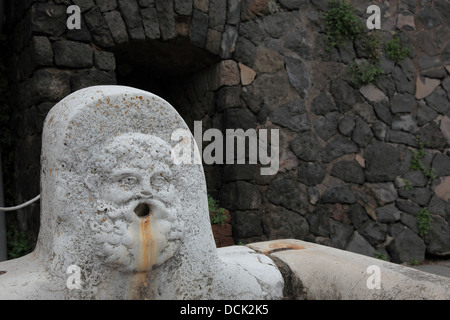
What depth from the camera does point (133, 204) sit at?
1.21 m

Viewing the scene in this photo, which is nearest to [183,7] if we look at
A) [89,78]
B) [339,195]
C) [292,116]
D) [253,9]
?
[253,9]

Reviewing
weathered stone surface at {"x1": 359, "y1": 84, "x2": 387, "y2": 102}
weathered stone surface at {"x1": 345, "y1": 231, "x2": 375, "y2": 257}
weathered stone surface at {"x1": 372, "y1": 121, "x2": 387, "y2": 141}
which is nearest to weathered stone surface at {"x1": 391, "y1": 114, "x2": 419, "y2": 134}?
weathered stone surface at {"x1": 372, "y1": 121, "x2": 387, "y2": 141}

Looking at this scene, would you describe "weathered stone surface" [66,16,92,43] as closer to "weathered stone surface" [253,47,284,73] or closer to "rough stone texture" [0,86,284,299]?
"weathered stone surface" [253,47,284,73]

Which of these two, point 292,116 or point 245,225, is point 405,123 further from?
point 245,225

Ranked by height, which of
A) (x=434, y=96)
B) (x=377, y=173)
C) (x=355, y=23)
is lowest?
(x=377, y=173)

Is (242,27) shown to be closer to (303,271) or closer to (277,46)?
(277,46)

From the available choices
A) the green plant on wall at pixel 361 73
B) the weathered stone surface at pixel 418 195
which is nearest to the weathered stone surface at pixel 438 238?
the weathered stone surface at pixel 418 195

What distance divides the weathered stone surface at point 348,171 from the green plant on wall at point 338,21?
1033 mm

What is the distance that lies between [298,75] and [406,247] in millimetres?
1829

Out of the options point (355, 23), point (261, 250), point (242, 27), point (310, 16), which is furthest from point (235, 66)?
point (261, 250)

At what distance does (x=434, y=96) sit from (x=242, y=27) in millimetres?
2019

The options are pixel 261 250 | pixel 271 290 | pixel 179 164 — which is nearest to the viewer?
pixel 179 164

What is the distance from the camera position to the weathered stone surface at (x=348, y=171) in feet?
13.0

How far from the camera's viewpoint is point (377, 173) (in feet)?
13.3
